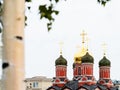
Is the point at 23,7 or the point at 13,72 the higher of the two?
the point at 23,7

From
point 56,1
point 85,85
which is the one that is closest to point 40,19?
point 56,1

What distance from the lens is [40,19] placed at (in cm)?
550

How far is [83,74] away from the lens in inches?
1842

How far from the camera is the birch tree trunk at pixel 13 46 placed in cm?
375

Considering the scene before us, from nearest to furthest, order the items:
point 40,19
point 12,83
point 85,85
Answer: point 12,83 < point 40,19 < point 85,85

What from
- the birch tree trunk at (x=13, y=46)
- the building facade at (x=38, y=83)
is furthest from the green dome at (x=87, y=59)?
the birch tree trunk at (x=13, y=46)

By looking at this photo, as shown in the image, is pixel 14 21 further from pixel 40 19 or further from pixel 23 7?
pixel 40 19

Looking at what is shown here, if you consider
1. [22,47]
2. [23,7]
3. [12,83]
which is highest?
[23,7]

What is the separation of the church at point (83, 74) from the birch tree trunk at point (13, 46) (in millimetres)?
42569

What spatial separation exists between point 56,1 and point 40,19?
11.4 inches

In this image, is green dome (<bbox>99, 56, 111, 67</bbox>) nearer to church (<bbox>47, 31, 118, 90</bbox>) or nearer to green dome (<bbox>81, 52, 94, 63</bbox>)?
church (<bbox>47, 31, 118, 90</bbox>)

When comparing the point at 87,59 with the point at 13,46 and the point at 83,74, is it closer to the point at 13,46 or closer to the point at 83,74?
the point at 83,74

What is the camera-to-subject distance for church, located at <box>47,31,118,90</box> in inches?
1832

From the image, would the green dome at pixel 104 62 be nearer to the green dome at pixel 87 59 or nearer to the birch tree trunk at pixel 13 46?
the green dome at pixel 87 59
